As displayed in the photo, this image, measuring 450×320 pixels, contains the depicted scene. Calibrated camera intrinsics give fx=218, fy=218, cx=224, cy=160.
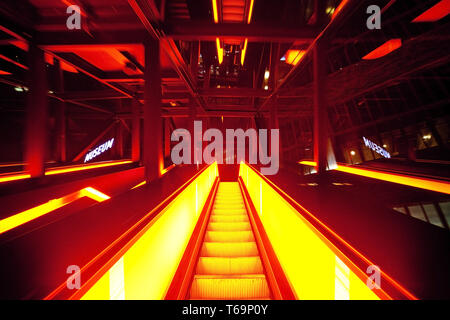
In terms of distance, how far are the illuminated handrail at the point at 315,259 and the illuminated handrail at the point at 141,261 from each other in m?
1.33

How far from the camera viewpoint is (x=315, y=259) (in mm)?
1710

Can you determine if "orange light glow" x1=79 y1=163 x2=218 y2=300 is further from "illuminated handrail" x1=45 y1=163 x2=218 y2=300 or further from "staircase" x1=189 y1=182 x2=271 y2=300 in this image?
"staircase" x1=189 y1=182 x2=271 y2=300

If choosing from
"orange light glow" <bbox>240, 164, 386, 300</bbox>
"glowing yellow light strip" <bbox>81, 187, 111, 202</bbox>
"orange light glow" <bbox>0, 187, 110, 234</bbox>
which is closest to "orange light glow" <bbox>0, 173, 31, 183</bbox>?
"orange light glow" <bbox>0, 187, 110, 234</bbox>

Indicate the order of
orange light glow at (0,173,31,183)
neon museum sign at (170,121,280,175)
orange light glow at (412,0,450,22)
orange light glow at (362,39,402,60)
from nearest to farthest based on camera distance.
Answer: orange light glow at (0,173,31,183)
orange light glow at (412,0,450,22)
orange light glow at (362,39,402,60)
neon museum sign at (170,121,280,175)

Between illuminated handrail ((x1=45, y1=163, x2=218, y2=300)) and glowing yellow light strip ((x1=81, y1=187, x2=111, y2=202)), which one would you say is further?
glowing yellow light strip ((x1=81, y1=187, x2=111, y2=202))

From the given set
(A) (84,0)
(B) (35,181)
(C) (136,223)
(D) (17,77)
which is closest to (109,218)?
(C) (136,223)

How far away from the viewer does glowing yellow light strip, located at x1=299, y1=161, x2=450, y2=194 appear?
2.59 meters

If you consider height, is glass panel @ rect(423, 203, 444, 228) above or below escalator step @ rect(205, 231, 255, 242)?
below

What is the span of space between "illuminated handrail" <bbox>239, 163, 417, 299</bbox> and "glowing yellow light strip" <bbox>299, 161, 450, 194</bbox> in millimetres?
1786

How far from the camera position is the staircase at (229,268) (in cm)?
258

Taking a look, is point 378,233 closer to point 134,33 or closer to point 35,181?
point 134,33

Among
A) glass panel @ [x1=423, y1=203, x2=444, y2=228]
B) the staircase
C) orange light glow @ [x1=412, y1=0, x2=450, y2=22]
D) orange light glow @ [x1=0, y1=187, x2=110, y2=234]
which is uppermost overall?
Result: orange light glow @ [x1=412, y1=0, x2=450, y2=22]

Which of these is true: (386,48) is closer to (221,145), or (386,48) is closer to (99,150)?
(221,145)

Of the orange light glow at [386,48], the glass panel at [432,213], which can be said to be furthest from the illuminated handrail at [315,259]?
the glass panel at [432,213]
